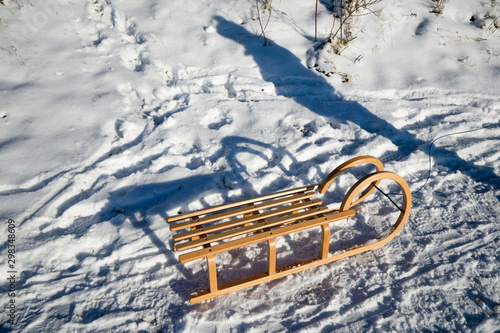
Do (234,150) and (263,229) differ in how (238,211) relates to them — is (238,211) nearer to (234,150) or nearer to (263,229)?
(263,229)

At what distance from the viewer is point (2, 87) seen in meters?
4.02

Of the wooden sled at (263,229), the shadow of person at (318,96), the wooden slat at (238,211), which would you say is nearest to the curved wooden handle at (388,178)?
the wooden sled at (263,229)

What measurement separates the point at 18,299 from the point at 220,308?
5.42ft

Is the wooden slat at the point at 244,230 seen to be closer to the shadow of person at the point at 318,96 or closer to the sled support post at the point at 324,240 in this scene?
the sled support post at the point at 324,240

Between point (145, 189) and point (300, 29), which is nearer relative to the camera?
point (145, 189)

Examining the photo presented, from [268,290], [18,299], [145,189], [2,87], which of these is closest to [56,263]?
[18,299]

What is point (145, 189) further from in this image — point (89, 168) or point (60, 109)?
point (60, 109)

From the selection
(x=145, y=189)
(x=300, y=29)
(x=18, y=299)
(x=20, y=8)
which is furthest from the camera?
(x=300, y=29)

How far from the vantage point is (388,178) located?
8.76ft

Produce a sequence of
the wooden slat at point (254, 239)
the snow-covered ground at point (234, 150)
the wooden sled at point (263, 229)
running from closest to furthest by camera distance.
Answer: the wooden slat at point (254, 239)
the wooden sled at point (263, 229)
the snow-covered ground at point (234, 150)

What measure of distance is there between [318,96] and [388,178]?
7.64 ft

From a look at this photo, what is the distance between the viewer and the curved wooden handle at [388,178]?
Result: 2.69 meters

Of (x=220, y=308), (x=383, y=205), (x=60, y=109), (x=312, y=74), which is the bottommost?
(x=220, y=308)

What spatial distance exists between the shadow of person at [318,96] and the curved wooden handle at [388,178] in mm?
1118
